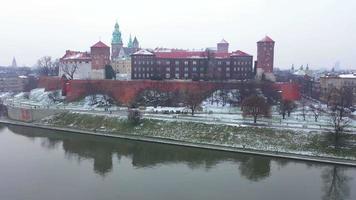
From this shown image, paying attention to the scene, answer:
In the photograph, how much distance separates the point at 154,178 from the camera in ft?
55.8

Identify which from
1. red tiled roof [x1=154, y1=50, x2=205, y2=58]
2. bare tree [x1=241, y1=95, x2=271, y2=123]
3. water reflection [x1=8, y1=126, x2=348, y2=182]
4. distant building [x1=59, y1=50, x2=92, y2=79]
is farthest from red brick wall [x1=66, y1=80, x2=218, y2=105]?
water reflection [x1=8, y1=126, x2=348, y2=182]

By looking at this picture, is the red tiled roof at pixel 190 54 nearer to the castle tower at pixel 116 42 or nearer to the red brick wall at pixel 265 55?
the red brick wall at pixel 265 55

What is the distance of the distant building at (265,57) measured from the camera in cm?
3762

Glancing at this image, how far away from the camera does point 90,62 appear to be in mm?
40406

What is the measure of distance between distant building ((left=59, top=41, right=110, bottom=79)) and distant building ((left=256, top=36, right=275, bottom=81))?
46.2 feet

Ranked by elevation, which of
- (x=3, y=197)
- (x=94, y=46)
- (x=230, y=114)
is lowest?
(x=3, y=197)

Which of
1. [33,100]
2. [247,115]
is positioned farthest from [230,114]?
[33,100]

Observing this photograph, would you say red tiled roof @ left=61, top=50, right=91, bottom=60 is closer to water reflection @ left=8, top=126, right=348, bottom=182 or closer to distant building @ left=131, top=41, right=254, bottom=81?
distant building @ left=131, top=41, right=254, bottom=81

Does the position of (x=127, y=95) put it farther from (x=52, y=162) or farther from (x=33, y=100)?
(x=52, y=162)

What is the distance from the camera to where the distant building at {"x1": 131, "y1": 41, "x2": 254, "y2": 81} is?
38000mm

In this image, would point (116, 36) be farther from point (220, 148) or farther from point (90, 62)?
point (220, 148)

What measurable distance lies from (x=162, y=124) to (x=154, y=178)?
8.92 metres

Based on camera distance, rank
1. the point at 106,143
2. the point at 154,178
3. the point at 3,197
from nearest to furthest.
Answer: the point at 3,197 < the point at 154,178 < the point at 106,143

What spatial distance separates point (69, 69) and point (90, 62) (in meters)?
3.15
